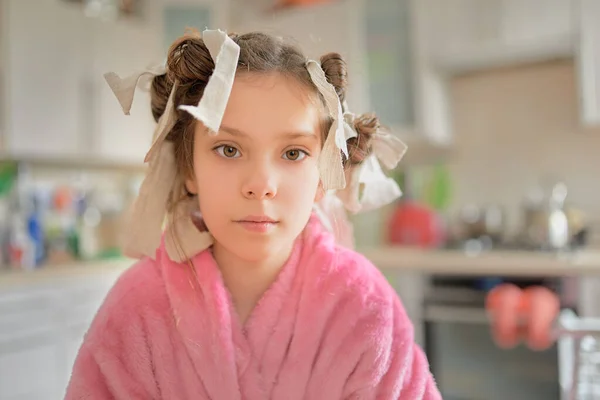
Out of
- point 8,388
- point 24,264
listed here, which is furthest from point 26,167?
point 8,388

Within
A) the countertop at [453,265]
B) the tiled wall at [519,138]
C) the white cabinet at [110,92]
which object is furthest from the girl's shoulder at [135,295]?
the tiled wall at [519,138]

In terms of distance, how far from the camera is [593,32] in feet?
7.14

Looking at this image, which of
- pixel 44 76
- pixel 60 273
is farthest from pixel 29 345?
pixel 44 76

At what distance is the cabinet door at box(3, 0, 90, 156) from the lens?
7.43ft

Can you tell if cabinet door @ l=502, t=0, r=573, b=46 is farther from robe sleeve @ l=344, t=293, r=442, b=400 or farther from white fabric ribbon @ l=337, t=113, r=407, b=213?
robe sleeve @ l=344, t=293, r=442, b=400

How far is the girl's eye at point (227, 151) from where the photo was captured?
23.8 inches

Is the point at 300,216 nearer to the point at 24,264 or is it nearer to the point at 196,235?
the point at 196,235

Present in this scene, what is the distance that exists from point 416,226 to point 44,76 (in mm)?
1700

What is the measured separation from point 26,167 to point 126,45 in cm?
71

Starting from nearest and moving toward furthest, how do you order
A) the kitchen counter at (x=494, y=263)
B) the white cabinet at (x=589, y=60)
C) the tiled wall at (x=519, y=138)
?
the kitchen counter at (x=494, y=263) → the white cabinet at (x=589, y=60) → the tiled wall at (x=519, y=138)

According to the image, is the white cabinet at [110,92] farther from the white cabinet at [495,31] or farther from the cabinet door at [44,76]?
the white cabinet at [495,31]

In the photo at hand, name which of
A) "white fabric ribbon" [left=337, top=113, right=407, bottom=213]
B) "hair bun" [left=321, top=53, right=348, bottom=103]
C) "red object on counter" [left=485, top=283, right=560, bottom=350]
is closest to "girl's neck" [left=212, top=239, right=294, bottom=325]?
"white fabric ribbon" [left=337, top=113, right=407, bottom=213]

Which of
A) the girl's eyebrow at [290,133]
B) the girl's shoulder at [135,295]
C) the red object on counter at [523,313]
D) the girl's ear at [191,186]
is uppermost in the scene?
the girl's eyebrow at [290,133]

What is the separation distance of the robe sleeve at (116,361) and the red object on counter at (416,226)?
209cm
